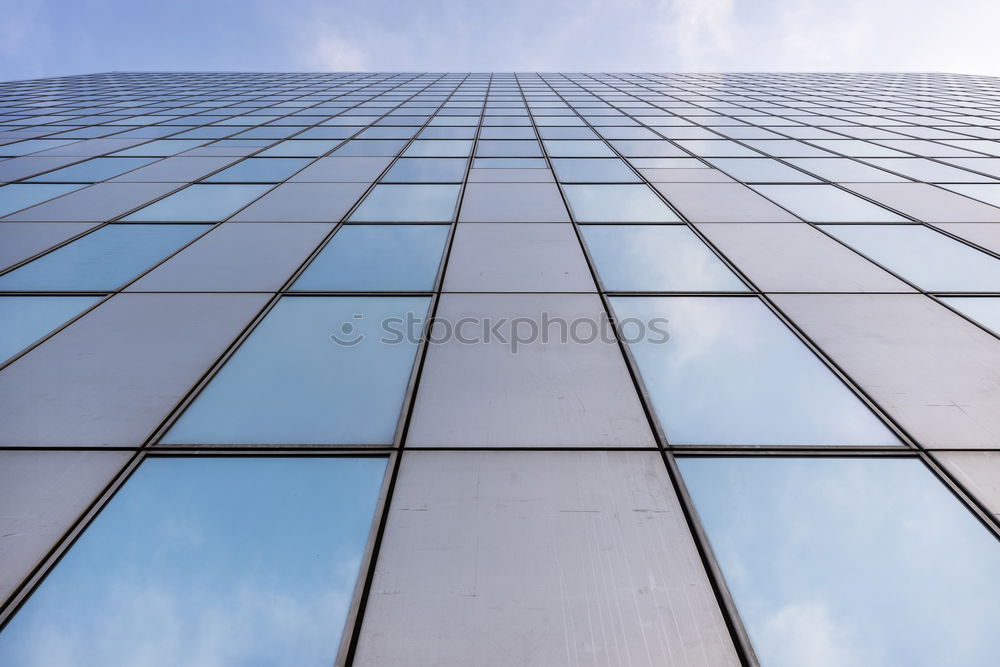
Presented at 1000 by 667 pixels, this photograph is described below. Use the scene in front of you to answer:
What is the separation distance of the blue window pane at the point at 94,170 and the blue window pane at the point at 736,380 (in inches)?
441

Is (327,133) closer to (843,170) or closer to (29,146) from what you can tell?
(29,146)

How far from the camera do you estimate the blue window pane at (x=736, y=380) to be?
345 cm

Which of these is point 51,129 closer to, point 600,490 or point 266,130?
point 266,130

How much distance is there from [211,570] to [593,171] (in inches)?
353

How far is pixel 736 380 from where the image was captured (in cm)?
392

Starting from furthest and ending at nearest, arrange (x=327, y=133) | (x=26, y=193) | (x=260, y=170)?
(x=327, y=133) < (x=260, y=170) < (x=26, y=193)

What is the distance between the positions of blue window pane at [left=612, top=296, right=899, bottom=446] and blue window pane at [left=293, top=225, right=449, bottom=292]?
2.65 meters

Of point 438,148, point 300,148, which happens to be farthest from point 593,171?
point 300,148

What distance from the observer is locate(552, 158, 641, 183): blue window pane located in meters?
8.51

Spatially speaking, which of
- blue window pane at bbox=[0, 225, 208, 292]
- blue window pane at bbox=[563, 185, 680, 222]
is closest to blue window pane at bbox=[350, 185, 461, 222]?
blue window pane at bbox=[563, 185, 680, 222]

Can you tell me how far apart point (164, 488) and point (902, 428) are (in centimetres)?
585

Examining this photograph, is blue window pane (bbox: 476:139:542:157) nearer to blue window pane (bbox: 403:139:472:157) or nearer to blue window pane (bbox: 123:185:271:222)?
blue window pane (bbox: 403:139:472:157)

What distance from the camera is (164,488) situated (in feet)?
9.97

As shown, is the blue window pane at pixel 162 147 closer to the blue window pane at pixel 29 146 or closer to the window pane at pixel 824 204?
the blue window pane at pixel 29 146
